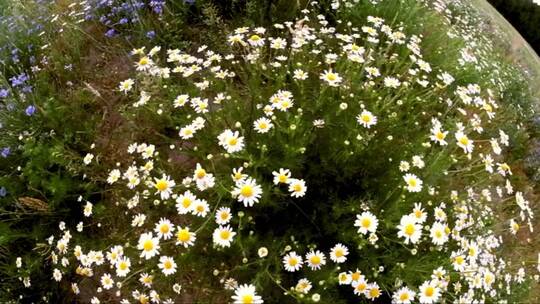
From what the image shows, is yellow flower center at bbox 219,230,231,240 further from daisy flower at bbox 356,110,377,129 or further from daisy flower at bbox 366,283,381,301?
daisy flower at bbox 356,110,377,129

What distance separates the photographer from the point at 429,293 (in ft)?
7.89

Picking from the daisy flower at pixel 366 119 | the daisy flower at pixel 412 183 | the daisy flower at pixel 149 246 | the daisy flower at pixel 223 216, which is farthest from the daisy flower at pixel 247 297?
the daisy flower at pixel 366 119

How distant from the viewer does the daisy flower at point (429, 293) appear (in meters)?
2.39

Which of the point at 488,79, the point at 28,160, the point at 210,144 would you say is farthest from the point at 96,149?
the point at 488,79

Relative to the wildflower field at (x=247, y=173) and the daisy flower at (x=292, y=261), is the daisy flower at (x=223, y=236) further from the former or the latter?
the daisy flower at (x=292, y=261)

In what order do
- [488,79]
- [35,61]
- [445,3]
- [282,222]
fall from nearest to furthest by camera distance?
1. [282,222]
2. [35,61]
3. [488,79]
4. [445,3]

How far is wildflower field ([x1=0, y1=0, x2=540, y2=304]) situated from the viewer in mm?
2654

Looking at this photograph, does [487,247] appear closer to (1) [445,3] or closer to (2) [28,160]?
(2) [28,160]

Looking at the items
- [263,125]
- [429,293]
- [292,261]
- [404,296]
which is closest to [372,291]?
[404,296]

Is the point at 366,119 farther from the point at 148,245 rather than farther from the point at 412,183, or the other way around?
the point at 148,245

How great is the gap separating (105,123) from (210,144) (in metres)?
1.27

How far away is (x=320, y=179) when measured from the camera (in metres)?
3.01

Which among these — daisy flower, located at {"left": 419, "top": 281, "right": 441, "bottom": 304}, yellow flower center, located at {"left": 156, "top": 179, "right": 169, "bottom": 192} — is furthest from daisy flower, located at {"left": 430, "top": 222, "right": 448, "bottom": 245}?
yellow flower center, located at {"left": 156, "top": 179, "right": 169, "bottom": 192}

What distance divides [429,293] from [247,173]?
4.13 feet
